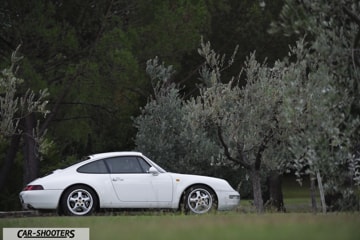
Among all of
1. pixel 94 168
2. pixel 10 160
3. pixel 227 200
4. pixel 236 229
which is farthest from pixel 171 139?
pixel 236 229

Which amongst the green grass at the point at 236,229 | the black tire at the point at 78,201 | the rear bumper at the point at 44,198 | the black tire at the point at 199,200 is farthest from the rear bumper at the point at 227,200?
the green grass at the point at 236,229

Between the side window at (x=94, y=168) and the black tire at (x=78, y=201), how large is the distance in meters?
0.45

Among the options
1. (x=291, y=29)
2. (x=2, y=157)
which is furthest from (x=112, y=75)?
(x=291, y=29)

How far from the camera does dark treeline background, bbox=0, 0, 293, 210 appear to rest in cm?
2186

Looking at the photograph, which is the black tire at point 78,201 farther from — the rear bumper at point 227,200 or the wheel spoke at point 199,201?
the rear bumper at point 227,200

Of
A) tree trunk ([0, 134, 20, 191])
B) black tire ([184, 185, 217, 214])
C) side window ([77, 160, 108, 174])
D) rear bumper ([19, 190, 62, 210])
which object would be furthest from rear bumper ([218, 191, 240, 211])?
tree trunk ([0, 134, 20, 191])

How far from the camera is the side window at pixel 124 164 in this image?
632 inches

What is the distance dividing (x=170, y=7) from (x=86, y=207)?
10796 mm

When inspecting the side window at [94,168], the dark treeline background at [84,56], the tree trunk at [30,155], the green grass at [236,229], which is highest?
the dark treeline background at [84,56]

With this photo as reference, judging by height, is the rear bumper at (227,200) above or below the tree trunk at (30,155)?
below

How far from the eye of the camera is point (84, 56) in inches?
904

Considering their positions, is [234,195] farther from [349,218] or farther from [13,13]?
[13,13]

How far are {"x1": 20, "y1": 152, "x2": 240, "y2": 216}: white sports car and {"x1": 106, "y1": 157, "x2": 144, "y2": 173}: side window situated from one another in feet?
0.09

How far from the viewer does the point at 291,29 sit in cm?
928
